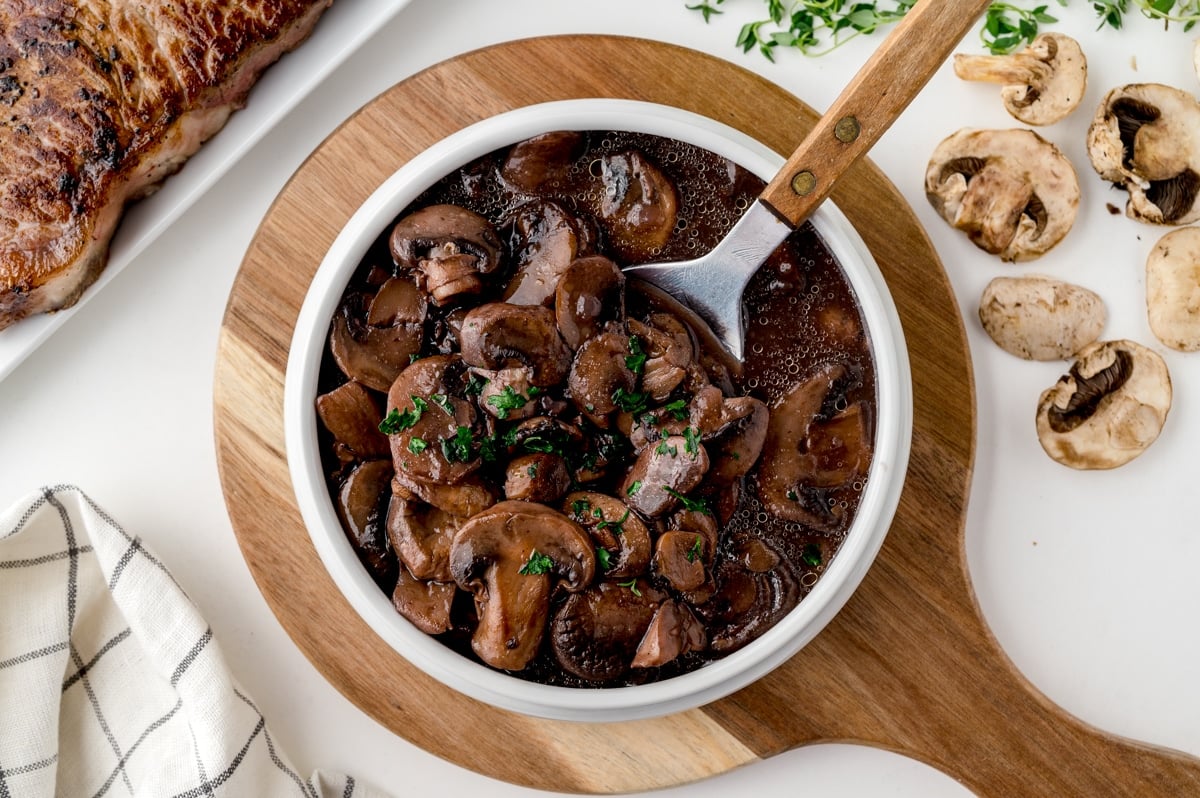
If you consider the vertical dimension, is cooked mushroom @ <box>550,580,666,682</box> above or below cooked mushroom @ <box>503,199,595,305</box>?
below

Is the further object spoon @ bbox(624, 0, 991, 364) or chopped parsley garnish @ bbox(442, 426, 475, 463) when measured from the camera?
chopped parsley garnish @ bbox(442, 426, 475, 463)

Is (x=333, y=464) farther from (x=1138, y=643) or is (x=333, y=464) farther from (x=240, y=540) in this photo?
(x=1138, y=643)

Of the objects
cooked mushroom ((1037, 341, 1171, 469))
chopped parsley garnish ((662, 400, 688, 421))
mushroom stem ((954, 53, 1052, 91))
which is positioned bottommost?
chopped parsley garnish ((662, 400, 688, 421))

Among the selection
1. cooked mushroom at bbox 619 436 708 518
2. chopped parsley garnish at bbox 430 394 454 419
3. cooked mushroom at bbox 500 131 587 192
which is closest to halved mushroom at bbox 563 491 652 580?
cooked mushroom at bbox 619 436 708 518

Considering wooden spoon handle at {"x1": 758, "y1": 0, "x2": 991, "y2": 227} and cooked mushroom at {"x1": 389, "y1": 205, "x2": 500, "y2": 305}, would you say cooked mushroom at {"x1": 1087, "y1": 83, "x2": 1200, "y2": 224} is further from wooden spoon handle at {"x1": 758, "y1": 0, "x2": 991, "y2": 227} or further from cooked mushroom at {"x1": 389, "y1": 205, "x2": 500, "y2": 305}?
cooked mushroom at {"x1": 389, "y1": 205, "x2": 500, "y2": 305}

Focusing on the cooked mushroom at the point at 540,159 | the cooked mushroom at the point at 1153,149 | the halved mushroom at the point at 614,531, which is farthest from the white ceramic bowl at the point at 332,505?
the cooked mushroom at the point at 1153,149

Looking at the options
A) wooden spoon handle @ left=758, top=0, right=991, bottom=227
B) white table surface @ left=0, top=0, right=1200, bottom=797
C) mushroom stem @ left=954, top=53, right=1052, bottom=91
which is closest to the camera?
wooden spoon handle @ left=758, top=0, right=991, bottom=227

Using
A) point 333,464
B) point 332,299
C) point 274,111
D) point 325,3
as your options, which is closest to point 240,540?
point 333,464
